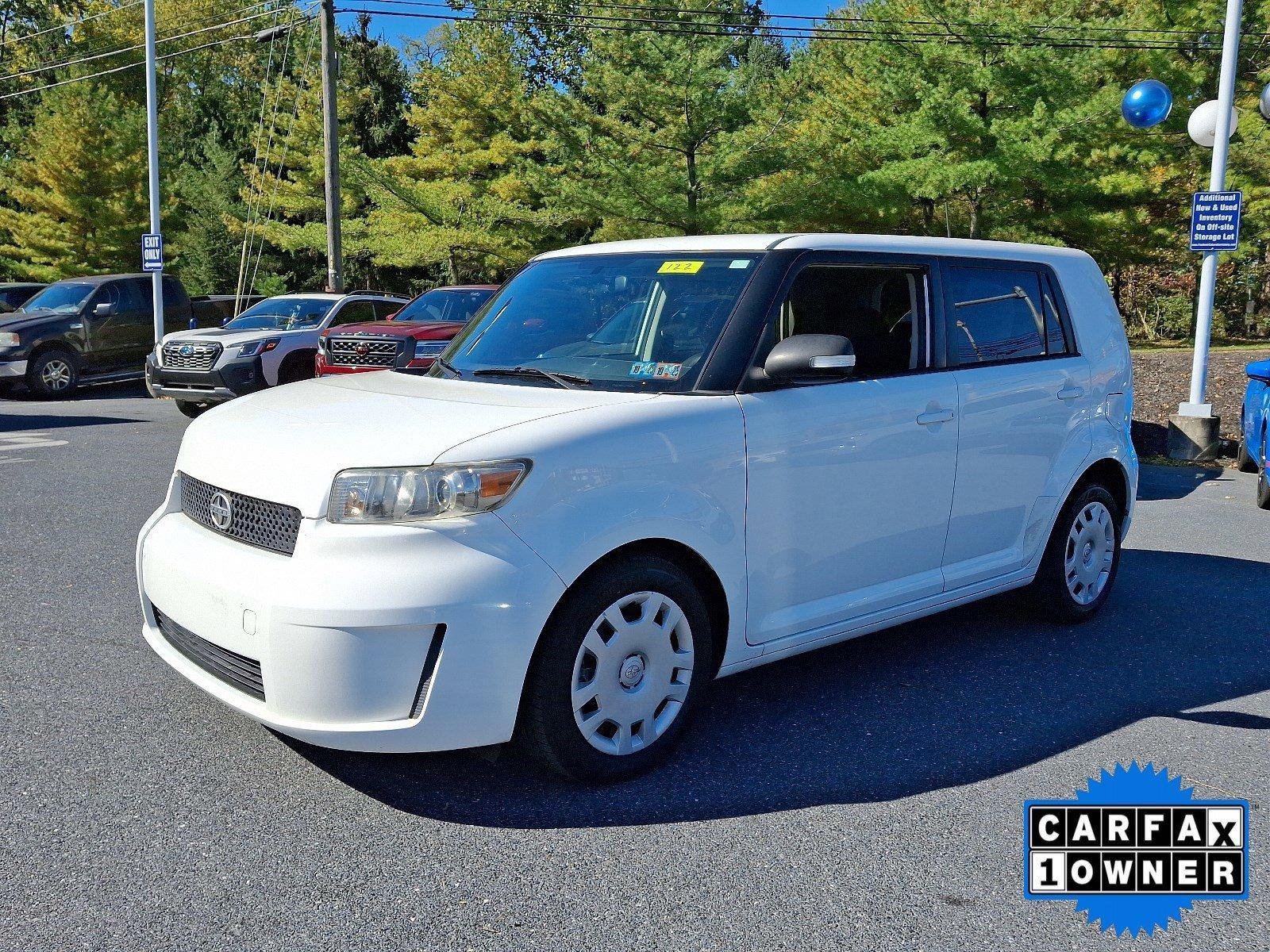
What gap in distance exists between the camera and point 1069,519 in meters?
5.67

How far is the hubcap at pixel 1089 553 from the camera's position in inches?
226

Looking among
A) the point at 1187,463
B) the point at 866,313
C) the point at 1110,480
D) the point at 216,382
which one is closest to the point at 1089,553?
the point at 1110,480

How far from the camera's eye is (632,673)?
3.83 metres

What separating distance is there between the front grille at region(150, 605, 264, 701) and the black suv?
625 inches

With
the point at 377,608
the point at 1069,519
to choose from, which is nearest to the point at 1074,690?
the point at 1069,519

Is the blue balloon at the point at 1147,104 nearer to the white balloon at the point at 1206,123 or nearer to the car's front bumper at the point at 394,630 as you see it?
the white balloon at the point at 1206,123

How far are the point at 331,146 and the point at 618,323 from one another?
20543 mm

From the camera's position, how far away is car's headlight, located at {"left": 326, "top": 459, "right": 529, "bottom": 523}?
11.3 ft

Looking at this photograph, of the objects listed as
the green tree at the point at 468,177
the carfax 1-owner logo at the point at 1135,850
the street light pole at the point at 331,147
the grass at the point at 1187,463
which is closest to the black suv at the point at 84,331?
the street light pole at the point at 331,147

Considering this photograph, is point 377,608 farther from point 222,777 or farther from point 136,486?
point 136,486

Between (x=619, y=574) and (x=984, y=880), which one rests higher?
(x=619, y=574)

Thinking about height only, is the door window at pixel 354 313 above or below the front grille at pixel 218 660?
above

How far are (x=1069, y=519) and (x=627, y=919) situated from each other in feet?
11.4

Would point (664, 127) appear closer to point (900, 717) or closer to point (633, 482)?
point (900, 717)
